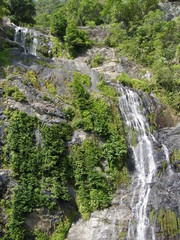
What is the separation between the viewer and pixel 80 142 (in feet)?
49.1

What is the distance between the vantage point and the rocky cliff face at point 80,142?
1204 cm

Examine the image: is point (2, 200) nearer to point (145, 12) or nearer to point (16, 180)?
point (16, 180)

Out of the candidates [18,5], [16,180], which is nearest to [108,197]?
[16,180]

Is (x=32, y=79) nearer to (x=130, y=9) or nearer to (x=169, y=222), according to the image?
(x=169, y=222)

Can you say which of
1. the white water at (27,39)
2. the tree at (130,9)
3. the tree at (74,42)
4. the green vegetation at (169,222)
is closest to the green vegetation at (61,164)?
the green vegetation at (169,222)

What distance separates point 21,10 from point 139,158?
975 inches

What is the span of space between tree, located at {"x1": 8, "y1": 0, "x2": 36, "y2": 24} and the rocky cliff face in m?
10.8

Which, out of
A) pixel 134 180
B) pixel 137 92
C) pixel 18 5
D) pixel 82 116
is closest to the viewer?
pixel 134 180

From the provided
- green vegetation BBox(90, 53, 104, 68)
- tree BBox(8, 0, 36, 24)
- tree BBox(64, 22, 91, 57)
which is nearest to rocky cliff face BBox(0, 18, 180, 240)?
green vegetation BBox(90, 53, 104, 68)

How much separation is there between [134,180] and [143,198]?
1.62 m

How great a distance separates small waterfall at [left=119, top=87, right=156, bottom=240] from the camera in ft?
39.4

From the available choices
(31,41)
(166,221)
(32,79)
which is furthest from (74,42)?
(166,221)

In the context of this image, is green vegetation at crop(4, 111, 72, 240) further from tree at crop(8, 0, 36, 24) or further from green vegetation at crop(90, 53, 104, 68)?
tree at crop(8, 0, 36, 24)

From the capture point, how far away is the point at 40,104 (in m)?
15.4
